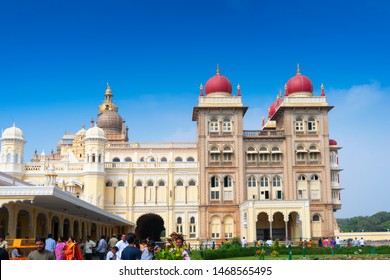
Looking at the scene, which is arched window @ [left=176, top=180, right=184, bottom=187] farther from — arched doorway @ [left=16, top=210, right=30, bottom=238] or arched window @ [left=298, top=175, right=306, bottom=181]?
arched doorway @ [left=16, top=210, right=30, bottom=238]

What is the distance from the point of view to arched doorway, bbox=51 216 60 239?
36250 millimetres

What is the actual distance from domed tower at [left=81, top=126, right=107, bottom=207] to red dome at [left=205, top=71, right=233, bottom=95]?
11.7 metres

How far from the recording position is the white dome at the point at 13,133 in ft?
178

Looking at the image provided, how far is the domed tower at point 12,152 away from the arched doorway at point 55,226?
1763 cm

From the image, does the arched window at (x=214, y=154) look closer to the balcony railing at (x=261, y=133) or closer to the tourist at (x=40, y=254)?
the balcony railing at (x=261, y=133)

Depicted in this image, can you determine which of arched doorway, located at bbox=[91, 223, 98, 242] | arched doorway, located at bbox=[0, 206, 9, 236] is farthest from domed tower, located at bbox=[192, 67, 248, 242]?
arched doorway, located at bbox=[0, 206, 9, 236]

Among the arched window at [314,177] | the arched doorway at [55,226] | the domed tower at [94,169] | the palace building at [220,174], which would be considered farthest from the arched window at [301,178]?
the arched doorway at [55,226]

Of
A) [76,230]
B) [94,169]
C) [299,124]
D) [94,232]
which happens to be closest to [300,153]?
[299,124]
